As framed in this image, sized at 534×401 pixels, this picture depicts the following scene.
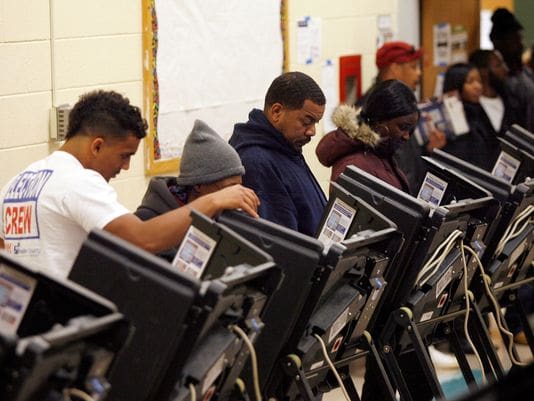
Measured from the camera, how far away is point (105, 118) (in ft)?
10.2

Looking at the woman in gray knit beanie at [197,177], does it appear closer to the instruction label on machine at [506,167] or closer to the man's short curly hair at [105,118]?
the man's short curly hair at [105,118]

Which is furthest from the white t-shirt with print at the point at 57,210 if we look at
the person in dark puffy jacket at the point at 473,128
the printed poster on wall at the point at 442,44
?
the printed poster on wall at the point at 442,44

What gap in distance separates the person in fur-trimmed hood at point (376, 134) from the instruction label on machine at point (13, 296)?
6.70ft

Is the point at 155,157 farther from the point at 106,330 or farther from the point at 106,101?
the point at 106,330

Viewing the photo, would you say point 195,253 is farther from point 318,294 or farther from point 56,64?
point 56,64

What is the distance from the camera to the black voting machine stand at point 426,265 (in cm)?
334

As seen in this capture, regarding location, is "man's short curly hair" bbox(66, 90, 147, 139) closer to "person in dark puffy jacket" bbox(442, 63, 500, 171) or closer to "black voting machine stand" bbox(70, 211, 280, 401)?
"black voting machine stand" bbox(70, 211, 280, 401)

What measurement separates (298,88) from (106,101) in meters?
0.93

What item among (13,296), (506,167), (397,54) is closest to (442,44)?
(397,54)

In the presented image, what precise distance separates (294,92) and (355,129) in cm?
38

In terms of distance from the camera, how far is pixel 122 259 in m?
2.46

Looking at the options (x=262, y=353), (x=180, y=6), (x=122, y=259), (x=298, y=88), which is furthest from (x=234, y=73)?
(x=122, y=259)

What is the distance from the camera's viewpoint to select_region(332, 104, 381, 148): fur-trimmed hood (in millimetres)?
4156

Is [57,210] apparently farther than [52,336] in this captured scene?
Yes
